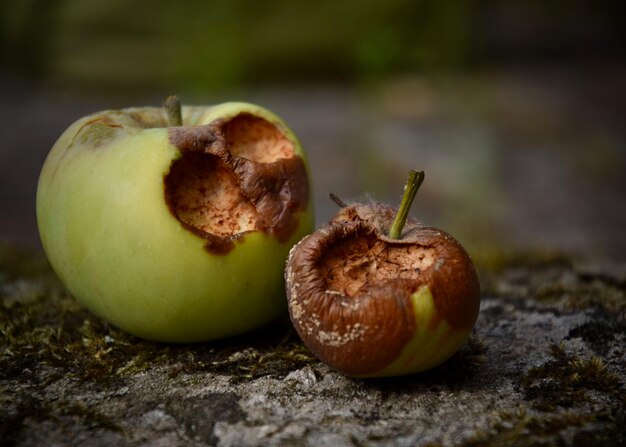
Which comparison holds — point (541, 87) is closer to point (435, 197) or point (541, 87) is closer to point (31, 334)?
point (435, 197)

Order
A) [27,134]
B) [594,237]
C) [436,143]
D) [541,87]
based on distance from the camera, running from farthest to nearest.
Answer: [541,87], [27,134], [436,143], [594,237]

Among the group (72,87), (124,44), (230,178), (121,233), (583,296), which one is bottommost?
(583,296)

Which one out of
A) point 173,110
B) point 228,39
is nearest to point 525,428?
point 173,110

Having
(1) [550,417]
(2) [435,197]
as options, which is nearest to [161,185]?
(1) [550,417]

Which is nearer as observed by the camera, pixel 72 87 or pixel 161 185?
pixel 161 185

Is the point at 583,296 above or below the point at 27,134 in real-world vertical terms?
below

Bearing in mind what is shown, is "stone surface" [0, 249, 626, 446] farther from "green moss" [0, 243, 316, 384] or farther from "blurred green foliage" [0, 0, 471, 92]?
"blurred green foliage" [0, 0, 471, 92]

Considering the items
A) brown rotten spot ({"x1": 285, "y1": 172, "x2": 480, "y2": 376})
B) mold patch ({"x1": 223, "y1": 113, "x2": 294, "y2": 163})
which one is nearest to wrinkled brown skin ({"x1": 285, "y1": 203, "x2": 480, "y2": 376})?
brown rotten spot ({"x1": 285, "y1": 172, "x2": 480, "y2": 376})
